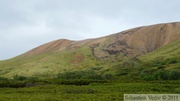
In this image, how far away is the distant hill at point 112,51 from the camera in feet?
512

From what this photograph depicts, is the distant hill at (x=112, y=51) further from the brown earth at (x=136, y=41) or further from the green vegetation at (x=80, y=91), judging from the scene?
the green vegetation at (x=80, y=91)

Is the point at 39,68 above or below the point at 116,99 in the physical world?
above

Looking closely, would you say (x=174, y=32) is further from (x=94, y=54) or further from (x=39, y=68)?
(x=39, y=68)

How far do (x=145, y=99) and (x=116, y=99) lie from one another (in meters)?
6.53

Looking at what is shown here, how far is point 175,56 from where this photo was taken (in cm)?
13725

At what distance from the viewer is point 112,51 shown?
173500mm

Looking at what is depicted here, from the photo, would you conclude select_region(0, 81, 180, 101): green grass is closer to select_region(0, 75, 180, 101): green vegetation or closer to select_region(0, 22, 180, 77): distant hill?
select_region(0, 75, 180, 101): green vegetation

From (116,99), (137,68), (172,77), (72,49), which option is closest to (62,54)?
(72,49)

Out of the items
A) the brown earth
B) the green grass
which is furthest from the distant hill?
the green grass

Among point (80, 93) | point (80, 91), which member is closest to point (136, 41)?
point (80, 91)

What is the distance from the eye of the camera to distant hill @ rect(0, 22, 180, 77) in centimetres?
15612

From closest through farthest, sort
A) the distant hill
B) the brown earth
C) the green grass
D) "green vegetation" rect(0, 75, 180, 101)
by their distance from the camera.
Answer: the green grass
"green vegetation" rect(0, 75, 180, 101)
the distant hill
the brown earth

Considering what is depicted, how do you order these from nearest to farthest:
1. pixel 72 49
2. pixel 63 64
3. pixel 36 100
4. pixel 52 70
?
pixel 36 100, pixel 52 70, pixel 63 64, pixel 72 49

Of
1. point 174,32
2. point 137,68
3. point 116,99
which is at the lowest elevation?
point 116,99
